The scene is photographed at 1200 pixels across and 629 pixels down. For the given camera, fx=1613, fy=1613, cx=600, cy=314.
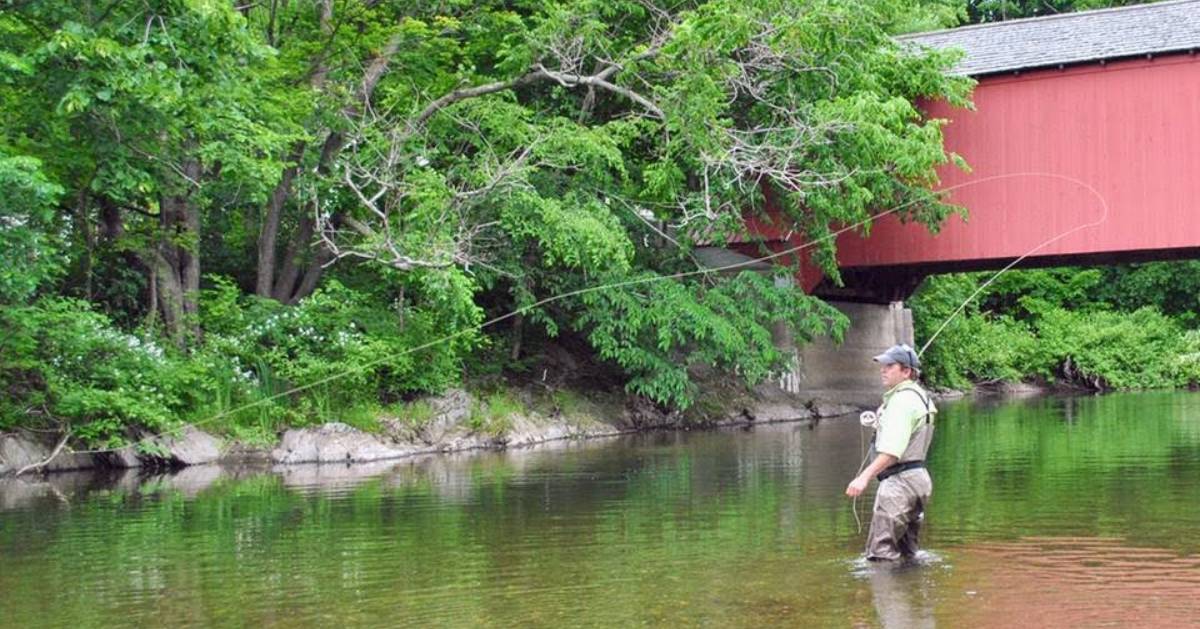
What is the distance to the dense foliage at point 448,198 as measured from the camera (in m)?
18.4

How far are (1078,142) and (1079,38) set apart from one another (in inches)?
68.3

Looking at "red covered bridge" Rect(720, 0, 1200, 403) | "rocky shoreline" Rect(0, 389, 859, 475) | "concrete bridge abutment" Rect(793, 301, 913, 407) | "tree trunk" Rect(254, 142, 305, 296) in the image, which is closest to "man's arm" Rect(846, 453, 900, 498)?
"rocky shoreline" Rect(0, 389, 859, 475)

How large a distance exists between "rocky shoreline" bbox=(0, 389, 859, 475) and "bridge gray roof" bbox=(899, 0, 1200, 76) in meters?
6.96

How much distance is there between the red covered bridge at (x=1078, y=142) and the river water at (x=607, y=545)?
753 centimetres

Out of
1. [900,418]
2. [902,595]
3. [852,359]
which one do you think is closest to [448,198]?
[900,418]

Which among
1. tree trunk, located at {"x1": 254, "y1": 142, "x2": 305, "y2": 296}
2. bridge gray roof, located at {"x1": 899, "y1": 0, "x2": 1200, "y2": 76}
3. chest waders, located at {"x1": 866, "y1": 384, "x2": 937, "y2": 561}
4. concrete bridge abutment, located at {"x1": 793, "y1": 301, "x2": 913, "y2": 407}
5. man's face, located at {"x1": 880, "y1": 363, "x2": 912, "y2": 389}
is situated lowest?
chest waders, located at {"x1": 866, "y1": 384, "x2": 937, "y2": 561}

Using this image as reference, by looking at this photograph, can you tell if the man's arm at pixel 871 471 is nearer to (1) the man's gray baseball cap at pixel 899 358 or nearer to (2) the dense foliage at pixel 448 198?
(1) the man's gray baseball cap at pixel 899 358

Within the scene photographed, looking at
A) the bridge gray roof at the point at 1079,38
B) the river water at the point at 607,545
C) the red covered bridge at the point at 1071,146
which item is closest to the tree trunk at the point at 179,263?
the river water at the point at 607,545

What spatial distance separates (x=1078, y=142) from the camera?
25.0 meters

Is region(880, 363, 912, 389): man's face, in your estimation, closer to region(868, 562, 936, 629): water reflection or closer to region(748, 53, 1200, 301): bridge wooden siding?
region(868, 562, 936, 629): water reflection

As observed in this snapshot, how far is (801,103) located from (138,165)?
387 inches

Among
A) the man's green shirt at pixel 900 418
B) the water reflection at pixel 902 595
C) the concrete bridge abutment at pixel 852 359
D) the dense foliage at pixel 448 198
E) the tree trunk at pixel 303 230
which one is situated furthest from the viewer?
the concrete bridge abutment at pixel 852 359

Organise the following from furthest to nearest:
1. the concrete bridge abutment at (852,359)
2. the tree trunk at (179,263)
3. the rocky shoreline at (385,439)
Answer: the concrete bridge abutment at (852,359)
the tree trunk at (179,263)
the rocky shoreline at (385,439)

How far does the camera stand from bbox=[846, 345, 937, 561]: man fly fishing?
8.80 m
